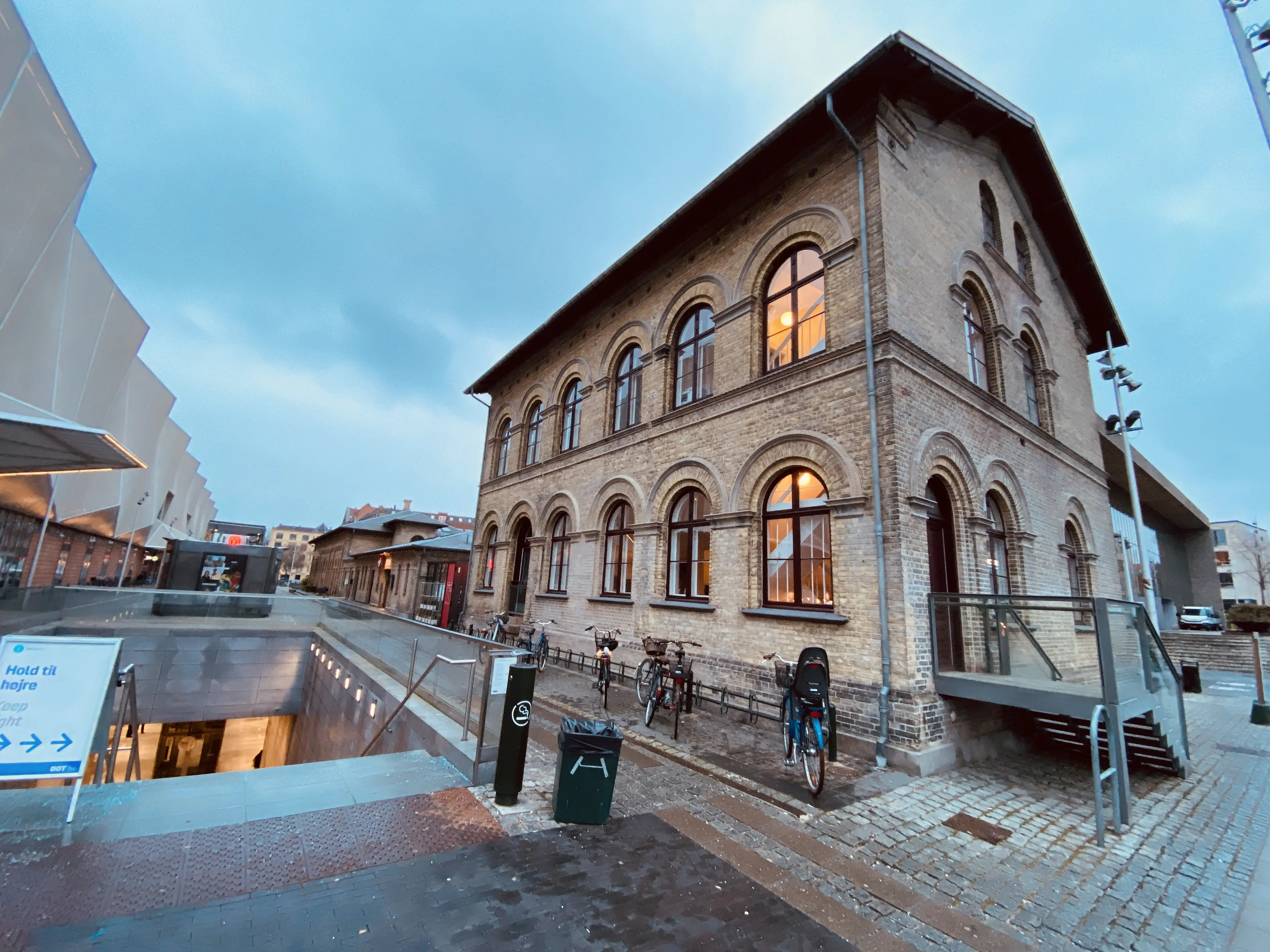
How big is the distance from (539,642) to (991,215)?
47.2ft

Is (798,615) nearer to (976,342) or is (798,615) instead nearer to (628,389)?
(976,342)

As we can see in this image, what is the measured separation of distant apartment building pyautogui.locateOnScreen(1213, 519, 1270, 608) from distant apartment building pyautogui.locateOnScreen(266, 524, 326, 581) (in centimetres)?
9412

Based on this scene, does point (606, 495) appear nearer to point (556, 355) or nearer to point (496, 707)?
point (556, 355)

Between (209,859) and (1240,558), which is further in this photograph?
(1240,558)

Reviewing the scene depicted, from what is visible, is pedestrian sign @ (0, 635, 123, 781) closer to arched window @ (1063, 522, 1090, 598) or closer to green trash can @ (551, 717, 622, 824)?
green trash can @ (551, 717, 622, 824)

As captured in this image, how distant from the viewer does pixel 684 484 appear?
35.8 ft

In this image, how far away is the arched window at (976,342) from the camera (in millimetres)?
10086

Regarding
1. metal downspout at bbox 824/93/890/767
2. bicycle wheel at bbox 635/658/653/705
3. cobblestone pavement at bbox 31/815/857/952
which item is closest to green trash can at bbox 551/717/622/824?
cobblestone pavement at bbox 31/815/857/952

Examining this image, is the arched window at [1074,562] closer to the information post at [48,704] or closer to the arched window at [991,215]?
the arched window at [991,215]

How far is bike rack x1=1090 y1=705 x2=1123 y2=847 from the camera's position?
479 cm

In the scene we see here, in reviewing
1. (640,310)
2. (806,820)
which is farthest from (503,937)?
(640,310)

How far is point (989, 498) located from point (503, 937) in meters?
10.4

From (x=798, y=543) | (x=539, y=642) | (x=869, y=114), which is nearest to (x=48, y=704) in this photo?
(x=798, y=543)

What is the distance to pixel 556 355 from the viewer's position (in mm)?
16734
